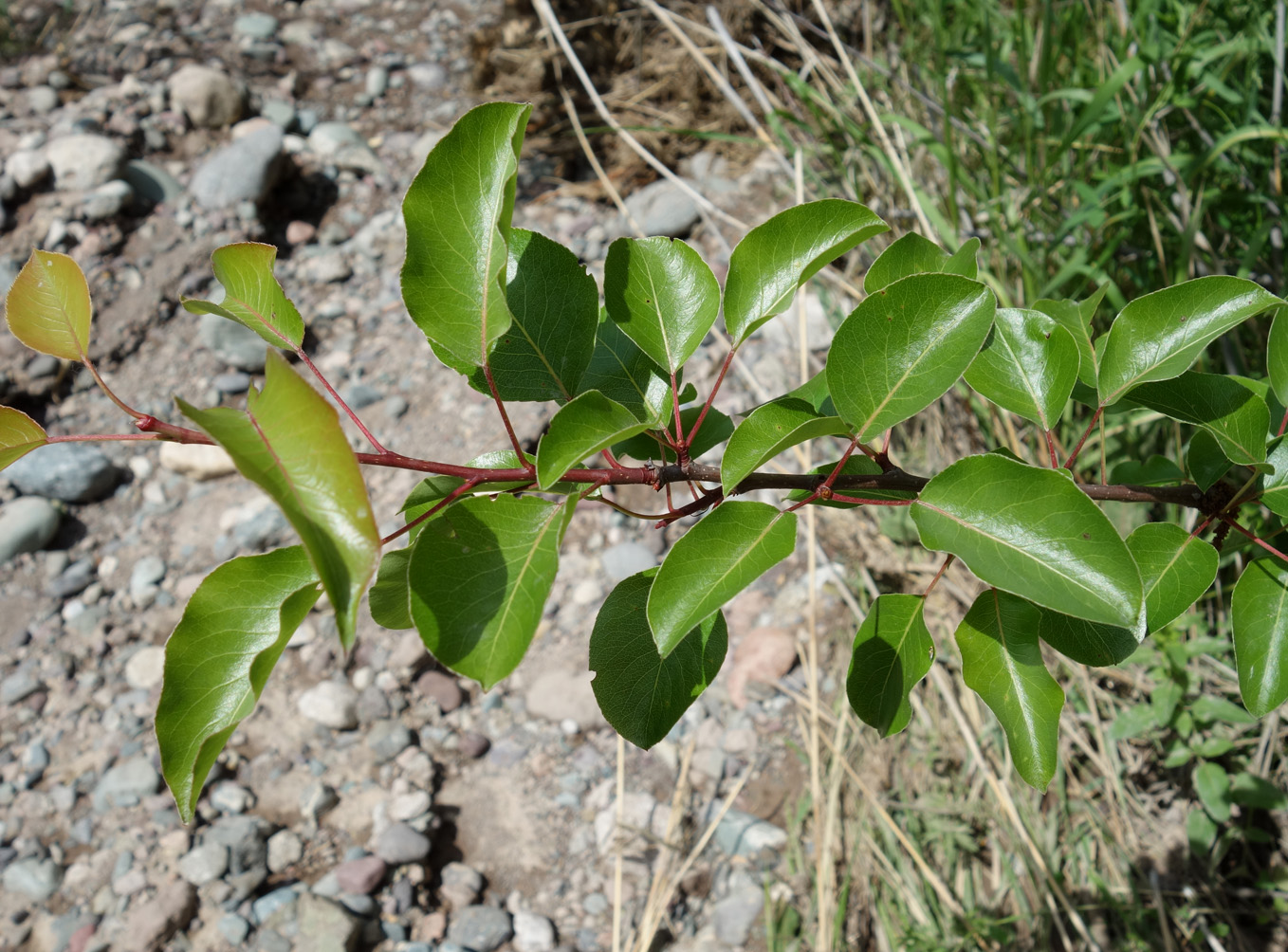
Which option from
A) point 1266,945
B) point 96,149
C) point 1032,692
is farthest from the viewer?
point 96,149

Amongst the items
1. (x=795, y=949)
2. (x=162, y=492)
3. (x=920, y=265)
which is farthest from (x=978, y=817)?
(x=162, y=492)

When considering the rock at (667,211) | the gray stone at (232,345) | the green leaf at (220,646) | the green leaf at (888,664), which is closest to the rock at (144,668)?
the gray stone at (232,345)

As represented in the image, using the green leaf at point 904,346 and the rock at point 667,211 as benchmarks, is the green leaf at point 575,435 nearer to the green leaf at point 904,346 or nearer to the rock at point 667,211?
the green leaf at point 904,346

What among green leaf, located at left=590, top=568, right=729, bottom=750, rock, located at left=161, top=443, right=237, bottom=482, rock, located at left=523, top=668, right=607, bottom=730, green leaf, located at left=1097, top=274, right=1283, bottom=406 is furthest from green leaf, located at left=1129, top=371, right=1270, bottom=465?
rock, located at left=161, top=443, right=237, bottom=482

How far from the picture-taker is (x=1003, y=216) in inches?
65.9

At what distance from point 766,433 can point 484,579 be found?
182 millimetres

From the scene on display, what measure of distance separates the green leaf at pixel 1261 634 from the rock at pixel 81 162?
9.86 feet

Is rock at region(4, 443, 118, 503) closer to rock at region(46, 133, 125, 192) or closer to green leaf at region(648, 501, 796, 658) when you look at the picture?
rock at region(46, 133, 125, 192)

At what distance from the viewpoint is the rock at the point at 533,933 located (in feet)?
5.11

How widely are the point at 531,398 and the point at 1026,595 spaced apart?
0.35m

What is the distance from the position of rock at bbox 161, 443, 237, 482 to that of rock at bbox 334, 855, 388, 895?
1.11 meters

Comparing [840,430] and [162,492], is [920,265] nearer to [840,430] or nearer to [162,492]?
[840,430]

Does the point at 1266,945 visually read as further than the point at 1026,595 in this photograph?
Yes

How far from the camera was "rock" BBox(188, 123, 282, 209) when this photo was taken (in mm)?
2602
